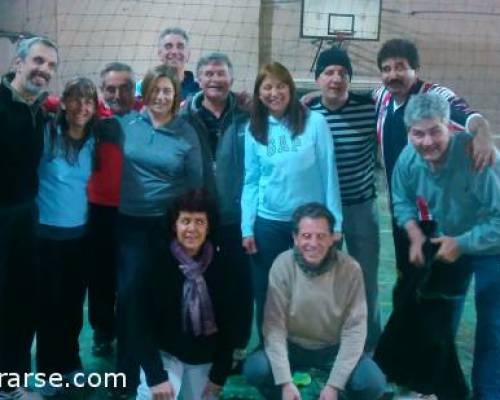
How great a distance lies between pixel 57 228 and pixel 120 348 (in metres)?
0.63

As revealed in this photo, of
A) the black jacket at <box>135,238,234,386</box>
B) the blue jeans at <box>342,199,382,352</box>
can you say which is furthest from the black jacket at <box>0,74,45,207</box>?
the blue jeans at <box>342,199,382,352</box>

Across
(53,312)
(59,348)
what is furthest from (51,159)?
(59,348)

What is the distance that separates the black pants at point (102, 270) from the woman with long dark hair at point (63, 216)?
0.71 ft

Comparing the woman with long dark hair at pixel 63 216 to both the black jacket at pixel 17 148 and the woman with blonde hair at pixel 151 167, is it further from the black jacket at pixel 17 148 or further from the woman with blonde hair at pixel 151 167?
the woman with blonde hair at pixel 151 167

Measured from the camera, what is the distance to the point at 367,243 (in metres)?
3.17

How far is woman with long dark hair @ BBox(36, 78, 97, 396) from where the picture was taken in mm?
2734

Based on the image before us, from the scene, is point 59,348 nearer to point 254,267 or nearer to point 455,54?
point 254,267

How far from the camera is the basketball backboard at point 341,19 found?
10133 mm

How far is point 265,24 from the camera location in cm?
1059

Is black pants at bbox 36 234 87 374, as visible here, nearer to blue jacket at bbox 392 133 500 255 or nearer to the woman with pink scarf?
the woman with pink scarf

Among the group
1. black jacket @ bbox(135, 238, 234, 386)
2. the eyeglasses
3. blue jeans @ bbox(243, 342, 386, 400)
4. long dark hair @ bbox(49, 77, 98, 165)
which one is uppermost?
long dark hair @ bbox(49, 77, 98, 165)

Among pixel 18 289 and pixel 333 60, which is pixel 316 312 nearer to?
pixel 333 60

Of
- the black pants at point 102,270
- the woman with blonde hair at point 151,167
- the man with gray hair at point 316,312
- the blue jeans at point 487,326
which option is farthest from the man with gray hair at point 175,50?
the blue jeans at point 487,326

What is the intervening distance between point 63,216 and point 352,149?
137 cm
